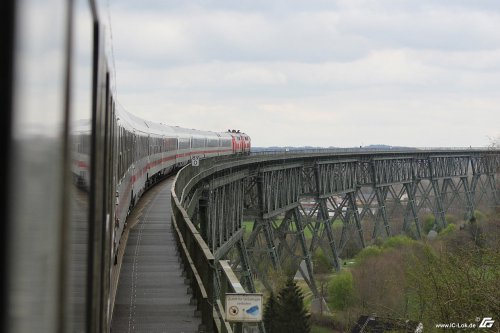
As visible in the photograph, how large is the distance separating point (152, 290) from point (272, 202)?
99.7ft

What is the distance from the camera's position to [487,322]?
56.7ft

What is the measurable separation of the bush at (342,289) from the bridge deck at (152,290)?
3946 cm

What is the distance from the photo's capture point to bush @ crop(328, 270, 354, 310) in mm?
55125

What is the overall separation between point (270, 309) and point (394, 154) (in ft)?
63.5

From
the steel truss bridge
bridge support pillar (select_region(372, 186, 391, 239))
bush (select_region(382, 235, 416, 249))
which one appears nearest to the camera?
the steel truss bridge

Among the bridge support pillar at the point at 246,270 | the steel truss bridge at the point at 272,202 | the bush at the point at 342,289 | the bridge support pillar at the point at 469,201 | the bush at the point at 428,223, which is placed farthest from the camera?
the bush at the point at 428,223

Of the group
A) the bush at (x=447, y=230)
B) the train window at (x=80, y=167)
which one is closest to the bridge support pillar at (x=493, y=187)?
the bush at (x=447, y=230)

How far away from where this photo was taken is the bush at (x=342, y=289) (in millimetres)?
55125

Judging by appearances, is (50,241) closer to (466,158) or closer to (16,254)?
(16,254)

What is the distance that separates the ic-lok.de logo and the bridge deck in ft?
22.9

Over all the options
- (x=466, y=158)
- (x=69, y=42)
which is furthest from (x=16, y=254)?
(x=466, y=158)

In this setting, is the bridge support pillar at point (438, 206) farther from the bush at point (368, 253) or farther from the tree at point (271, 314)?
the tree at point (271, 314)

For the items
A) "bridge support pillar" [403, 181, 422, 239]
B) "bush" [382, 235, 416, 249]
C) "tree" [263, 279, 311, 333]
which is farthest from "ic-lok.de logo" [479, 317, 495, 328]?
"bush" [382, 235, 416, 249]

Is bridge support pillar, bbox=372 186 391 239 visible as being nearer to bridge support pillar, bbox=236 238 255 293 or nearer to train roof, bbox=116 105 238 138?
train roof, bbox=116 105 238 138
